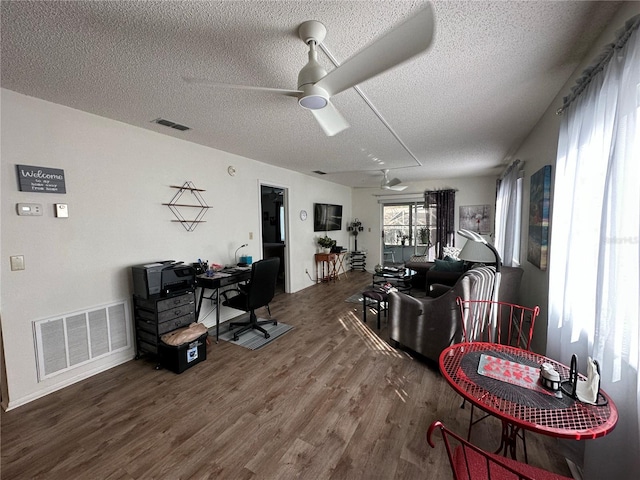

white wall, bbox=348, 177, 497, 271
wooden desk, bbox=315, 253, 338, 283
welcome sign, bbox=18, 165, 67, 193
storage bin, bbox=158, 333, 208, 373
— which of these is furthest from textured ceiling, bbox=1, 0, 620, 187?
white wall, bbox=348, 177, 497, 271

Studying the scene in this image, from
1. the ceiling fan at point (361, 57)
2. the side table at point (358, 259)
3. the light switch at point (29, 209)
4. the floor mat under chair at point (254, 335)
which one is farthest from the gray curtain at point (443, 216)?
the light switch at point (29, 209)

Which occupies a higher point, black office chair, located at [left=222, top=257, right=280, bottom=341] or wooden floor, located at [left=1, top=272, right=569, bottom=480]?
black office chair, located at [left=222, top=257, right=280, bottom=341]

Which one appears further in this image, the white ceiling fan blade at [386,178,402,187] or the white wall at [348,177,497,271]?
the white wall at [348,177,497,271]

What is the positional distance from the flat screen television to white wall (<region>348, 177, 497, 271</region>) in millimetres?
1031

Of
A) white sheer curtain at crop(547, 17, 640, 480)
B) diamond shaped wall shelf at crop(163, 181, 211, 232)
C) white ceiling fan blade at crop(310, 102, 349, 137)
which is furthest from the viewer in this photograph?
diamond shaped wall shelf at crop(163, 181, 211, 232)

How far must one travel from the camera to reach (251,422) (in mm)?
1915

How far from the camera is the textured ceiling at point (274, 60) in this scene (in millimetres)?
1311

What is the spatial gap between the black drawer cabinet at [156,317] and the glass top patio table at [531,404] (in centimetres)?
258

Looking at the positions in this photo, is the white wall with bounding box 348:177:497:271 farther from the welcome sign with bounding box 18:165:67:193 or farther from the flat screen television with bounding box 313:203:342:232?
the welcome sign with bounding box 18:165:67:193

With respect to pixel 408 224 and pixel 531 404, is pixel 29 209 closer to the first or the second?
pixel 531 404

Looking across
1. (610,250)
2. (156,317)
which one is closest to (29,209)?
(156,317)

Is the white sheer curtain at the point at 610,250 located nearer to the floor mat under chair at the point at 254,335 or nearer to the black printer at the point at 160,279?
the floor mat under chair at the point at 254,335

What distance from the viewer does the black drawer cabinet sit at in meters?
2.65

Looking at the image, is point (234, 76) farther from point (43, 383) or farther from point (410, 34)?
point (43, 383)
